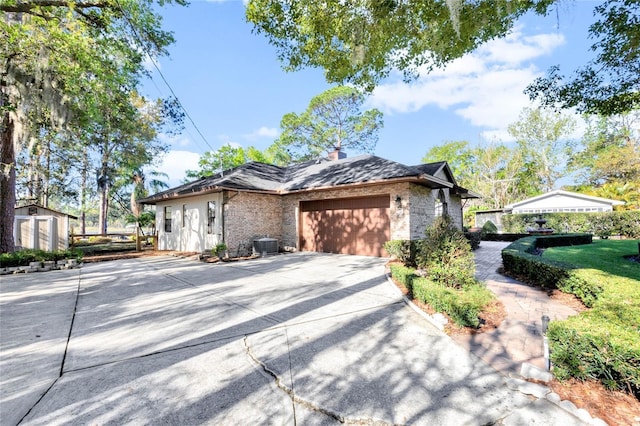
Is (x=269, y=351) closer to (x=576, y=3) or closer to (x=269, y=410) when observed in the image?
(x=269, y=410)

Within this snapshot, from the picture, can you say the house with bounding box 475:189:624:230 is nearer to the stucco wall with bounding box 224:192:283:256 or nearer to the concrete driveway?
the stucco wall with bounding box 224:192:283:256

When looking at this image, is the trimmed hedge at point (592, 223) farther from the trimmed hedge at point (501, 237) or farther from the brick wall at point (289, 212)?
the brick wall at point (289, 212)

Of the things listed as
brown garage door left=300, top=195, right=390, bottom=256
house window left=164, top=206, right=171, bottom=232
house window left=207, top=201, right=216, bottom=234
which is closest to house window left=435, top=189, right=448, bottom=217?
brown garage door left=300, top=195, right=390, bottom=256

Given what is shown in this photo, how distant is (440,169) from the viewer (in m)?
12.7

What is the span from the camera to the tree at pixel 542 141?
98.2 ft

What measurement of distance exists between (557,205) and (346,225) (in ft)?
68.8

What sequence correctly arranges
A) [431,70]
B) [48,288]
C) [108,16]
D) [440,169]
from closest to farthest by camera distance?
1. [48,288]
2. [431,70]
3. [108,16]
4. [440,169]

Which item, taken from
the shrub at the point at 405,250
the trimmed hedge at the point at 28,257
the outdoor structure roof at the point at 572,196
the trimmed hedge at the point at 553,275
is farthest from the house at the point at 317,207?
the outdoor structure roof at the point at 572,196

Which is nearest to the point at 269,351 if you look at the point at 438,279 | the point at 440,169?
the point at 438,279

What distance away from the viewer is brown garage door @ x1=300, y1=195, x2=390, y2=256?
10680mm

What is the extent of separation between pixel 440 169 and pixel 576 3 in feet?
27.9

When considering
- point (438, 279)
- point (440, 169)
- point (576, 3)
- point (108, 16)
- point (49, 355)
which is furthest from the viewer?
point (440, 169)

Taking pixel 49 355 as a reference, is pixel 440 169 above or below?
above

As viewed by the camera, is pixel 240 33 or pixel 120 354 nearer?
pixel 120 354
